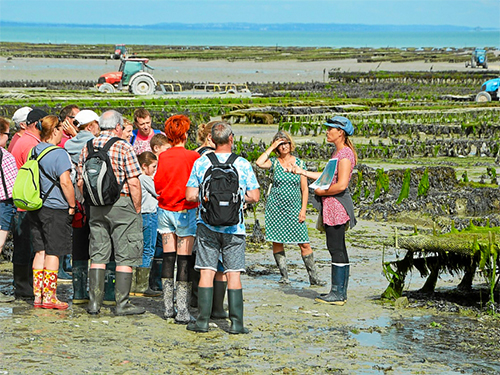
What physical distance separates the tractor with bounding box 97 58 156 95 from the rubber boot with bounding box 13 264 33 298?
30.6 meters

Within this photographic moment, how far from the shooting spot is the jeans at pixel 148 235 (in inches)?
280

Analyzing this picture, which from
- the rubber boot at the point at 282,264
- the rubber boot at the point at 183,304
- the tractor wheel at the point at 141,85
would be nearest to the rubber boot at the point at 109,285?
the rubber boot at the point at 183,304

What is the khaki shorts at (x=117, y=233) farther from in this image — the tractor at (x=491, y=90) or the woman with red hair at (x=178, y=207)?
Answer: the tractor at (x=491, y=90)

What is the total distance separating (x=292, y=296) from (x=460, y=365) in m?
2.20

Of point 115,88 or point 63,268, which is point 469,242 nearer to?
point 63,268

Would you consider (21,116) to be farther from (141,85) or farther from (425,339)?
(141,85)

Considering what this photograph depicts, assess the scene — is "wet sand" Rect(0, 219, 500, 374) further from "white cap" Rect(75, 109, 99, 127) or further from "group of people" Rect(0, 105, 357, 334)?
"white cap" Rect(75, 109, 99, 127)

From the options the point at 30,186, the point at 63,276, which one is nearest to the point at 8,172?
the point at 30,186

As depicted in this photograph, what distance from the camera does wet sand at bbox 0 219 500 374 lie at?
516 cm

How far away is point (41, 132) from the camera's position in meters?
6.50

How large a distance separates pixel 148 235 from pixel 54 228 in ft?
3.27

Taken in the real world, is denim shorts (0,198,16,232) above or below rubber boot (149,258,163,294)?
above

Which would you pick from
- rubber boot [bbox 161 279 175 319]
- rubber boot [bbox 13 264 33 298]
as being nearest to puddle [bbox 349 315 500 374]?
rubber boot [bbox 161 279 175 319]

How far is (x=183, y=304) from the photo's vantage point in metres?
6.23
